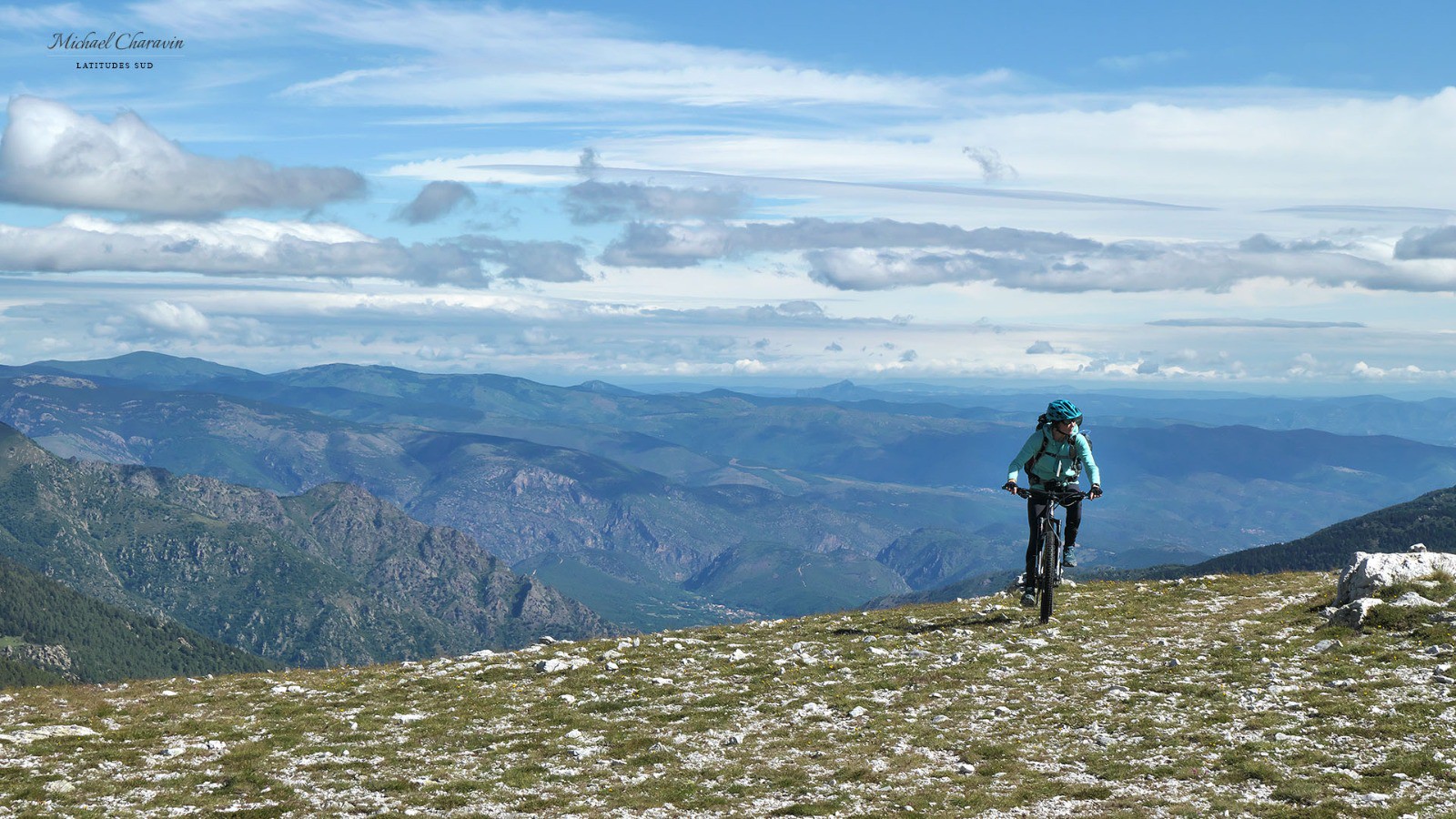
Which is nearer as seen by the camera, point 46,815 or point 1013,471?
point 46,815

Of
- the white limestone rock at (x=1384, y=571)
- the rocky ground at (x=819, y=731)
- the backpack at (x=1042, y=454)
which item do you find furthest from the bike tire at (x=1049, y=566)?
the white limestone rock at (x=1384, y=571)

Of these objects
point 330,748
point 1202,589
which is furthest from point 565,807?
point 1202,589

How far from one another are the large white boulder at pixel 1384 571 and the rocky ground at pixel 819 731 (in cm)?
112

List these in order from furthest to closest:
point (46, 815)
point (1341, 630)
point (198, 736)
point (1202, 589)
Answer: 1. point (1202, 589)
2. point (1341, 630)
3. point (198, 736)
4. point (46, 815)

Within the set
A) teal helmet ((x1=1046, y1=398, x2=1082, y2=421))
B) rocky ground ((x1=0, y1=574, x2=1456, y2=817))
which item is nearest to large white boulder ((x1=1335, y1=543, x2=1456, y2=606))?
rocky ground ((x1=0, y1=574, x2=1456, y2=817))

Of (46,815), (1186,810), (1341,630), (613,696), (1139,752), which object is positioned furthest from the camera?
(1341,630)

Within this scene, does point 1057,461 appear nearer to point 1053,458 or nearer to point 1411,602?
point 1053,458

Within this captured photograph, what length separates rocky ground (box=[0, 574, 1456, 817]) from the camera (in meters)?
14.4

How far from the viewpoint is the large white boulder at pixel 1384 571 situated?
27.0 metres

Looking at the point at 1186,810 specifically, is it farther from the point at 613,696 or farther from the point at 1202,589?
the point at 1202,589

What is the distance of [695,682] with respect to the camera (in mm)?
23391

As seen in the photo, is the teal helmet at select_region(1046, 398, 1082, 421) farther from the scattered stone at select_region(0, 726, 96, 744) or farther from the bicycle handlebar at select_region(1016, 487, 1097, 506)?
the scattered stone at select_region(0, 726, 96, 744)

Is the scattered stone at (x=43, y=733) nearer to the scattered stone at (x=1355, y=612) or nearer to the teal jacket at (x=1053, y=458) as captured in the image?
the teal jacket at (x=1053, y=458)

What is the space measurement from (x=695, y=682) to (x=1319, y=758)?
12737mm
